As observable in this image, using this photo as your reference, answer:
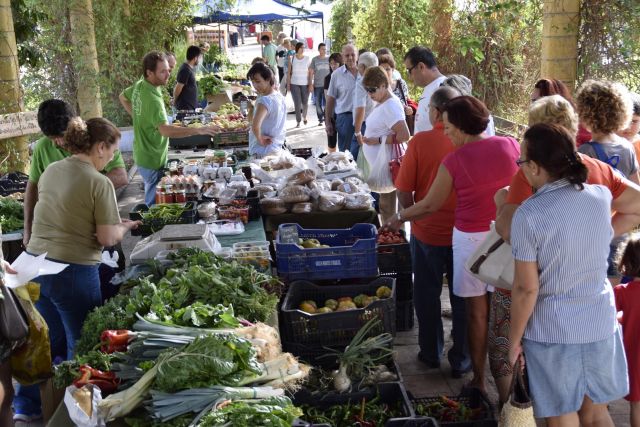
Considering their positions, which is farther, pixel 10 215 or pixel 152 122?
pixel 152 122

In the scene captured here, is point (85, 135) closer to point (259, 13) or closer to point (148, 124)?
point (148, 124)

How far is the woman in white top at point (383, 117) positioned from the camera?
270 inches

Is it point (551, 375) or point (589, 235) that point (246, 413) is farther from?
point (589, 235)

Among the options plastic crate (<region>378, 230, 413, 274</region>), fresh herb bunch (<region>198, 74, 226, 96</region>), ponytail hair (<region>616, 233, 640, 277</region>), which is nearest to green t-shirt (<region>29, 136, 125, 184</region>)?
plastic crate (<region>378, 230, 413, 274</region>)

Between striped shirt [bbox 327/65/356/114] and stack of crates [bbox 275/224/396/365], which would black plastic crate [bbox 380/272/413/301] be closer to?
stack of crates [bbox 275/224/396/365]

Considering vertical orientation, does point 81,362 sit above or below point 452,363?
above

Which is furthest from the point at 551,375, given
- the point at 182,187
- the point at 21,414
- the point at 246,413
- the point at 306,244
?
the point at 182,187

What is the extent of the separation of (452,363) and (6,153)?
541 cm

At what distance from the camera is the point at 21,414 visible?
459 centimetres

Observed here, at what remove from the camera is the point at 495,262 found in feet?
12.4

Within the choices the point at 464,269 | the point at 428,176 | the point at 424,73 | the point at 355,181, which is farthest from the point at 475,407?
the point at 424,73

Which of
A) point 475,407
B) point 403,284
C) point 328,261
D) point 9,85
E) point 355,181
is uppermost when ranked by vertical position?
point 9,85

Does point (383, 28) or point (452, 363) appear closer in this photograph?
point (452, 363)

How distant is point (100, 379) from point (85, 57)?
8.64m
